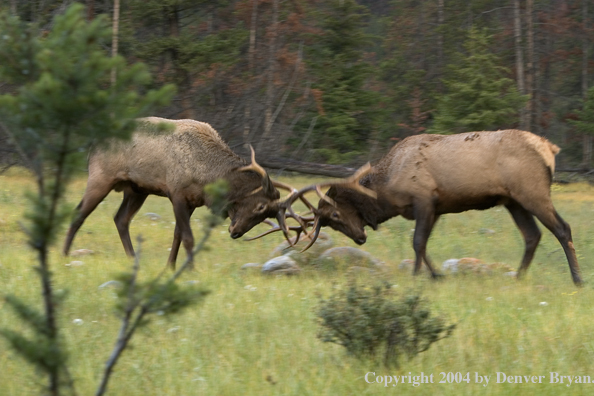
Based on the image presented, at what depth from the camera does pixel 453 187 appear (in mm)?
9914

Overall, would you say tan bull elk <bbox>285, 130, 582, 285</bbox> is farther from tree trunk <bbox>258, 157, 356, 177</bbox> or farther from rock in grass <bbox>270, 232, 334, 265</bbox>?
tree trunk <bbox>258, 157, 356, 177</bbox>

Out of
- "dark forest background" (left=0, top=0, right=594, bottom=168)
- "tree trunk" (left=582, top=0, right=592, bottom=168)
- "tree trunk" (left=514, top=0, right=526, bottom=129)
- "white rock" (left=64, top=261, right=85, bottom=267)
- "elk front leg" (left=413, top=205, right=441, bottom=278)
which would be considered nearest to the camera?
"white rock" (left=64, top=261, right=85, bottom=267)

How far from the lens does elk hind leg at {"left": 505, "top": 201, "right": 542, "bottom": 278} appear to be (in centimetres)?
986

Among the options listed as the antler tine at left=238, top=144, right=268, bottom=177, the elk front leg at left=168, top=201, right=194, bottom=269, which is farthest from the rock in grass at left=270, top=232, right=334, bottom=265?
the elk front leg at left=168, top=201, right=194, bottom=269

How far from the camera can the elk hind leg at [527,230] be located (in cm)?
986

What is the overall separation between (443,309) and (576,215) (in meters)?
10.4

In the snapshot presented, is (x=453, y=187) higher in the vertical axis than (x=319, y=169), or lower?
higher

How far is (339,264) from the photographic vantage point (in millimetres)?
9969

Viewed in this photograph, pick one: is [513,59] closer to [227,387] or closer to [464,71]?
[464,71]

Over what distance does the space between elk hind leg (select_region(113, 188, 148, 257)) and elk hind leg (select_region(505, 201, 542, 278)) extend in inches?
197

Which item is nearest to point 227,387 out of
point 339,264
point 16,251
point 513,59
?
point 339,264

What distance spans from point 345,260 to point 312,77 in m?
15.4

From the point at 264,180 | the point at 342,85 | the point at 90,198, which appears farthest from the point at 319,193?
the point at 342,85

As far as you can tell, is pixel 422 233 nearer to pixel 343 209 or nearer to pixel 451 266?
pixel 451 266
